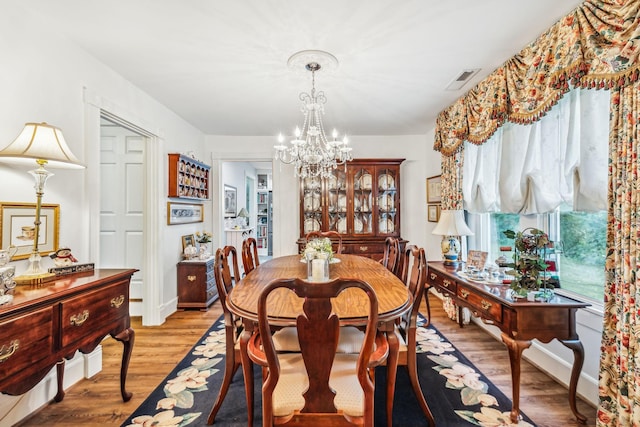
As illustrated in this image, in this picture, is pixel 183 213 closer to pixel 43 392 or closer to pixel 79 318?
pixel 43 392

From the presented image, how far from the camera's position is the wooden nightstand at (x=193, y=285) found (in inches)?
147

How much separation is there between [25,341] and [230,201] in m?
4.48

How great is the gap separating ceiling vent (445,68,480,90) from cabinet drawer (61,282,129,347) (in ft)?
10.4

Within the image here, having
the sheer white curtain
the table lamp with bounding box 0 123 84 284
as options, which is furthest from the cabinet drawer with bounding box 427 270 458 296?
the table lamp with bounding box 0 123 84 284

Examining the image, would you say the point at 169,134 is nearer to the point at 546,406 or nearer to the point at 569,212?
the point at 569,212

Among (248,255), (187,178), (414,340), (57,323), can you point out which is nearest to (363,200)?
(248,255)

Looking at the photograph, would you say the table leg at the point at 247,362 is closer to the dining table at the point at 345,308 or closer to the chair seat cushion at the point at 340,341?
the dining table at the point at 345,308

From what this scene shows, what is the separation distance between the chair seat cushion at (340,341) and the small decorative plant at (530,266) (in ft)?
3.40

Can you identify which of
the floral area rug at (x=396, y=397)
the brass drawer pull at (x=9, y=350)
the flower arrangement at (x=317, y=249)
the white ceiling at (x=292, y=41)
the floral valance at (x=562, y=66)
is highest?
the white ceiling at (x=292, y=41)

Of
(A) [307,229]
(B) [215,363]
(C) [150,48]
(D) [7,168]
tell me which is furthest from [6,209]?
(A) [307,229]

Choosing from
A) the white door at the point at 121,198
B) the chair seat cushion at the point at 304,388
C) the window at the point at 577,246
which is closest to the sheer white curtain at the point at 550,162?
the window at the point at 577,246

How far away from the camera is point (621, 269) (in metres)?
1.52

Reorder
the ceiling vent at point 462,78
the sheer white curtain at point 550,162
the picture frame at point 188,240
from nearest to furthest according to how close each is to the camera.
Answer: the sheer white curtain at point 550,162 < the ceiling vent at point 462,78 < the picture frame at point 188,240

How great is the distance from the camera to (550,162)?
7.28ft
